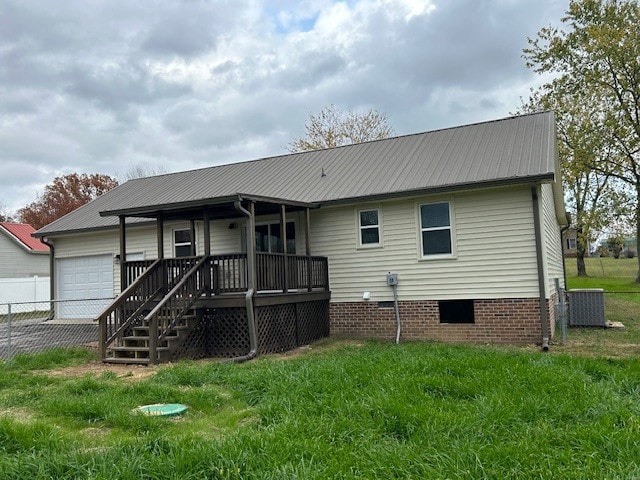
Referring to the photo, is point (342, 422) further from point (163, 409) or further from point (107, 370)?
point (107, 370)

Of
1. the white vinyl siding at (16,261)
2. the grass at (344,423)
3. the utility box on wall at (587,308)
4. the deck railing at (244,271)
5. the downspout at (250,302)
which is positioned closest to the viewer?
the grass at (344,423)

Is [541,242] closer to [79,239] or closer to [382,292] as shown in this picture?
[382,292]

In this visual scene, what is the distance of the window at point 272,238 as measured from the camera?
1241cm

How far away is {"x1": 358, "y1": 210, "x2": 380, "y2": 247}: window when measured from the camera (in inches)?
446

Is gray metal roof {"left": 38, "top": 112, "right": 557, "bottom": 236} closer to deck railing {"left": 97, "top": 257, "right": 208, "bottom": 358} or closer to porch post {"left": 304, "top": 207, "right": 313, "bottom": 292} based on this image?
porch post {"left": 304, "top": 207, "right": 313, "bottom": 292}

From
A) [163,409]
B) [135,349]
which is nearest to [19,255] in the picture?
[135,349]

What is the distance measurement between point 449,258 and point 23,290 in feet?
71.2

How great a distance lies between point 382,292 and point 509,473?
7.84 m

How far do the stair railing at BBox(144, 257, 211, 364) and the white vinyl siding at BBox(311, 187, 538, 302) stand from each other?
10.7ft

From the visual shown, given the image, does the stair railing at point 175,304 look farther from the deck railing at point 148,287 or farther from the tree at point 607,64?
the tree at point 607,64

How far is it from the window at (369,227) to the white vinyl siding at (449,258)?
190 millimetres

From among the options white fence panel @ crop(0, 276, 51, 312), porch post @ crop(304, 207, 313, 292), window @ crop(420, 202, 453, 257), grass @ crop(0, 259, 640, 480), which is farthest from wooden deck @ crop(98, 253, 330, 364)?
white fence panel @ crop(0, 276, 51, 312)

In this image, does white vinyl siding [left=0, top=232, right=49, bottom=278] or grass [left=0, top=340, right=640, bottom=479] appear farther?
white vinyl siding [left=0, top=232, right=49, bottom=278]

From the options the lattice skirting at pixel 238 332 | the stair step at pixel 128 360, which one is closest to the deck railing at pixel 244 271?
the lattice skirting at pixel 238 332
